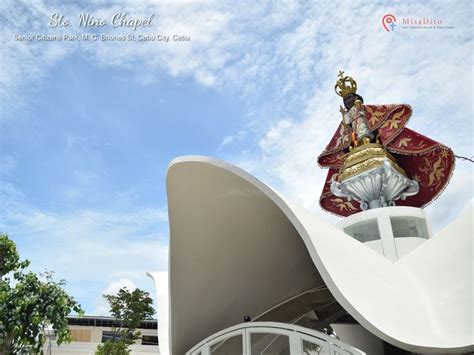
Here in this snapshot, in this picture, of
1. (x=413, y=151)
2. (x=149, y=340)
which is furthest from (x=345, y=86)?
(x=149, y=340)

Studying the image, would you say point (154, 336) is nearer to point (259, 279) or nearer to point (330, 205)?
point (330, 205)

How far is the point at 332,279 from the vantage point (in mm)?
6262

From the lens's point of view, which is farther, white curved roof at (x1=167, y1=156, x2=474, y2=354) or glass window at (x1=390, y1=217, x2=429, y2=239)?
glass window at (x1=390, y1=217, x2=429, y2=239)

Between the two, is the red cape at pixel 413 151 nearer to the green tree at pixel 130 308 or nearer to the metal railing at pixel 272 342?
the metal railing at pixel 272 342

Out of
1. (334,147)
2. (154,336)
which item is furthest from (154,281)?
(154,336)

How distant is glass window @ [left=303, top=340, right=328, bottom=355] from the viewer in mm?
6203

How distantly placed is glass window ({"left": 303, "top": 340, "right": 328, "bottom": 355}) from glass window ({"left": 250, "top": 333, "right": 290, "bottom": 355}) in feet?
1.08

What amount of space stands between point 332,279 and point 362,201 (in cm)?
1087

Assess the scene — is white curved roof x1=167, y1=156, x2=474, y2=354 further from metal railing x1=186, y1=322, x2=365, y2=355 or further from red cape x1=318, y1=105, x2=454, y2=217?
red cape x1=318, y1=105, x2=454, y2=217

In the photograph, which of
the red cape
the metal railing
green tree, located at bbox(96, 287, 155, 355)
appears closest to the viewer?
the metal railing

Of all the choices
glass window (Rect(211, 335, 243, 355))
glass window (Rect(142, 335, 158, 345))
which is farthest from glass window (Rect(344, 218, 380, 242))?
glass window (Rect(142, 335, 158, 345))

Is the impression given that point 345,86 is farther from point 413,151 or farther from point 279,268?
point 279,268

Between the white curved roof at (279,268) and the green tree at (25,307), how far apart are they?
243 cm

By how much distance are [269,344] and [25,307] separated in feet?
16.8
